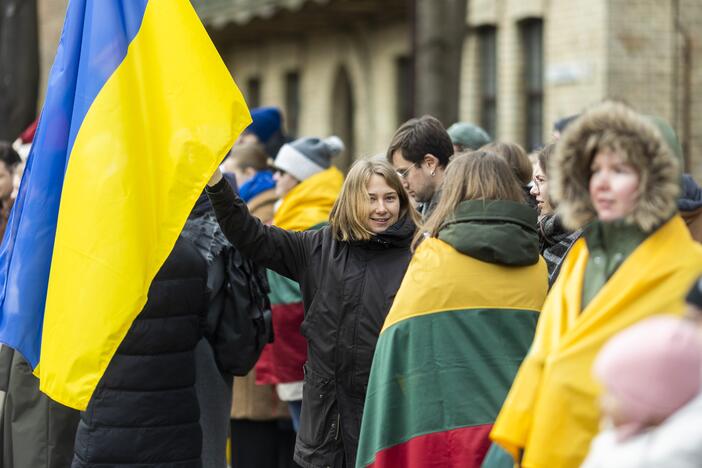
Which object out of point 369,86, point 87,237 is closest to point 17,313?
point 87,237

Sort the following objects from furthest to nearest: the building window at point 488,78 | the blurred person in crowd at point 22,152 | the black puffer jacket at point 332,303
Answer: the building window at point 488,78 → the blurred person in crowd at point 22,152 → the black puffer jacket at point 332,303

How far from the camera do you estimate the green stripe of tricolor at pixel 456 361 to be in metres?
5.25

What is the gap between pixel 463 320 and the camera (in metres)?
5.25

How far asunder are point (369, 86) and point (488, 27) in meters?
4.86

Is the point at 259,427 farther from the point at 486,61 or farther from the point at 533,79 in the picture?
the point at 486,61

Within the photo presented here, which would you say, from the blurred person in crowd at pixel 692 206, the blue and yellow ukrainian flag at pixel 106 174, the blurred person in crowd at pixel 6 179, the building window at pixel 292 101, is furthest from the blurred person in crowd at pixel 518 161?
the building window at pixel 292 101

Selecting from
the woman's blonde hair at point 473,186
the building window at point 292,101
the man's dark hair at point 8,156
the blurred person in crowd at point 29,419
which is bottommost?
the blurred person in crowd at point 29,419

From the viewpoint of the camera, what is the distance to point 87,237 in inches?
237

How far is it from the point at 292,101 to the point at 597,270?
85.3ft

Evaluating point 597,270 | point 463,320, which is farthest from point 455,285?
point 597,270

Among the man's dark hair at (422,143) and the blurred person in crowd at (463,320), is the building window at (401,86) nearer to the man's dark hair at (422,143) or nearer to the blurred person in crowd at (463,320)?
the man's dark hair at (422,143)

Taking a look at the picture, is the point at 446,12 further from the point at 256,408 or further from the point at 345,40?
the point at 345,40

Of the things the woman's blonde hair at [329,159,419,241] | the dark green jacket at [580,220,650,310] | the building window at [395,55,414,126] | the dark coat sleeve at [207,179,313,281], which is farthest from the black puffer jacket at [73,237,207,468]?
the building window at [395,55,414,126]

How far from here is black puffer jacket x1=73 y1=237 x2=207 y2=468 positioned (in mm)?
6391
